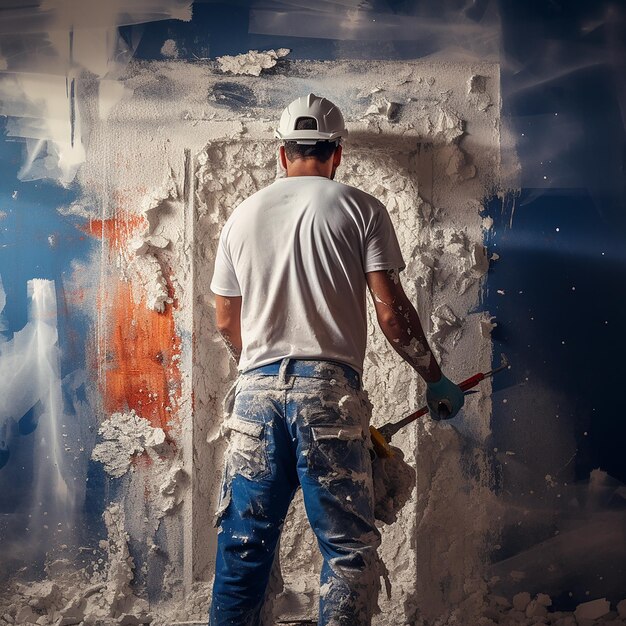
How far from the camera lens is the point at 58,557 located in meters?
2.43

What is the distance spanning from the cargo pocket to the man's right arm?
0.94 feet

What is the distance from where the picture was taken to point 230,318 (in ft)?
6.79

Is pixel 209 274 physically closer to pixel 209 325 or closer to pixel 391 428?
pixel 209 325

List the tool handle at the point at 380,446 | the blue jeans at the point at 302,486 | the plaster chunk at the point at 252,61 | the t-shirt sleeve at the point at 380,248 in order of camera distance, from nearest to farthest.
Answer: the blue jeans at the point at 302,486
the t-shirt sleeve at the point at 380,248
the tool handle at the point at 380,446
the plaster chunk at the point at 252,61

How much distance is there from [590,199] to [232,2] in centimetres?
133

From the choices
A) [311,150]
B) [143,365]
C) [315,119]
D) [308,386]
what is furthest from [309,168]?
[143,365]

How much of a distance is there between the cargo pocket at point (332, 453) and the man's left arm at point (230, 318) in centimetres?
48

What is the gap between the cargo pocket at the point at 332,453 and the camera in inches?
68.5

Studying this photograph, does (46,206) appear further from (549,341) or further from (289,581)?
(549,341)

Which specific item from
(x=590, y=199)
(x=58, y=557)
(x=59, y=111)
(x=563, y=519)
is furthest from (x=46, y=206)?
(x=563, y=519)

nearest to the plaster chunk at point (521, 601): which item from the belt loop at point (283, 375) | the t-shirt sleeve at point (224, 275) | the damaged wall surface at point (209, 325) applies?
the damaged wall surface at point (209, 325)

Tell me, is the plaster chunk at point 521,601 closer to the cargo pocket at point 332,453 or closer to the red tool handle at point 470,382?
the red tool handle at point 470,382

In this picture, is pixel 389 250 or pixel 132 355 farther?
pixel 132 355

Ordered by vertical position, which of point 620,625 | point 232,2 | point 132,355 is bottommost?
point 620,625
